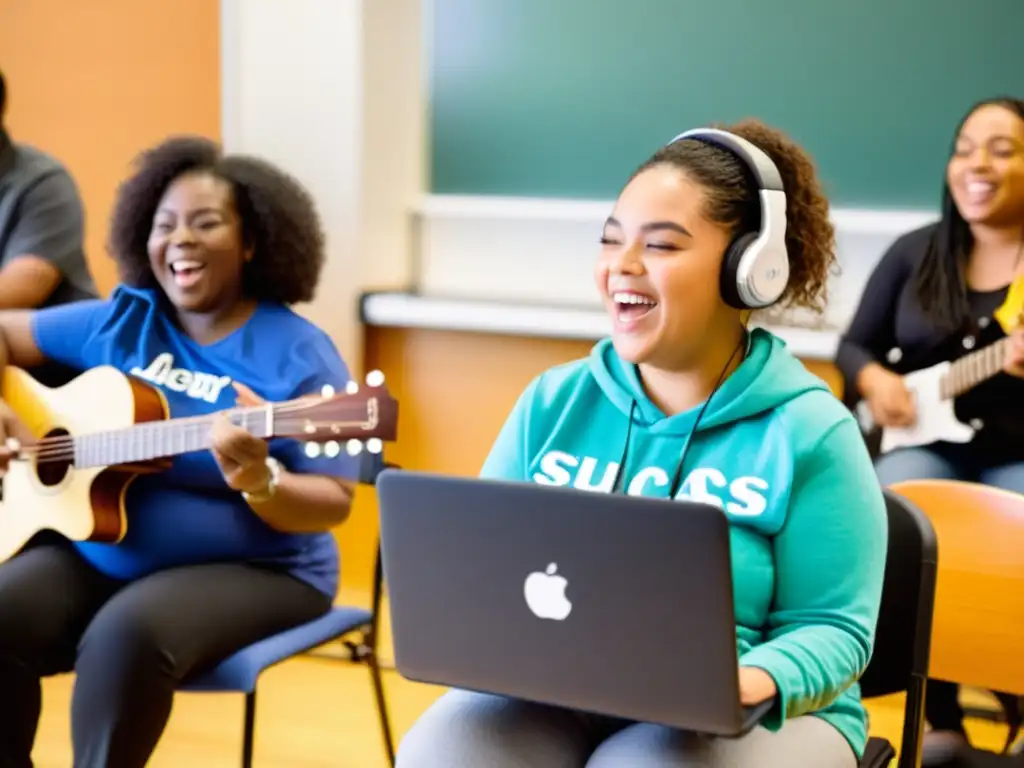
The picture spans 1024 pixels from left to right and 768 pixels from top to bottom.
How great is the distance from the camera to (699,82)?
2705mm

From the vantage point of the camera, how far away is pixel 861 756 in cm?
128

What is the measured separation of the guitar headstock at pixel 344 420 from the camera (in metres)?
1.68

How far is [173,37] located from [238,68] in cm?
25

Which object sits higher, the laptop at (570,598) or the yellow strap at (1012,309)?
the yellow strap at (1012,309)

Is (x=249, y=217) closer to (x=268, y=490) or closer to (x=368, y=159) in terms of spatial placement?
(x=268, y=490)

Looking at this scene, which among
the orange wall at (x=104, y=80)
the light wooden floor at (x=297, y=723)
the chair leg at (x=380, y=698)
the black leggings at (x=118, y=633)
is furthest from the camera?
the orange wall at (x=104, y=80)

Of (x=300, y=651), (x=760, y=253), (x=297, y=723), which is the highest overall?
(x=760, y=253)

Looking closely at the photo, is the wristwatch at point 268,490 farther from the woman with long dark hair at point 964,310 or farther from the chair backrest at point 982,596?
the woman with long dark hair at point 964,310

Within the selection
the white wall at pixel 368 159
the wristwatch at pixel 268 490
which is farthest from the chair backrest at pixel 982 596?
the white wall at pixel 368 159

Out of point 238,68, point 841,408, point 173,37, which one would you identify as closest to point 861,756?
point 841,408

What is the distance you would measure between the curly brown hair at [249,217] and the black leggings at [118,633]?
48cm

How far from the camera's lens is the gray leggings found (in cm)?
115

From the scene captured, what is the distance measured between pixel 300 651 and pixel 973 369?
1266 millimetres

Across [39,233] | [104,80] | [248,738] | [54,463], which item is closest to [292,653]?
[248,738]
